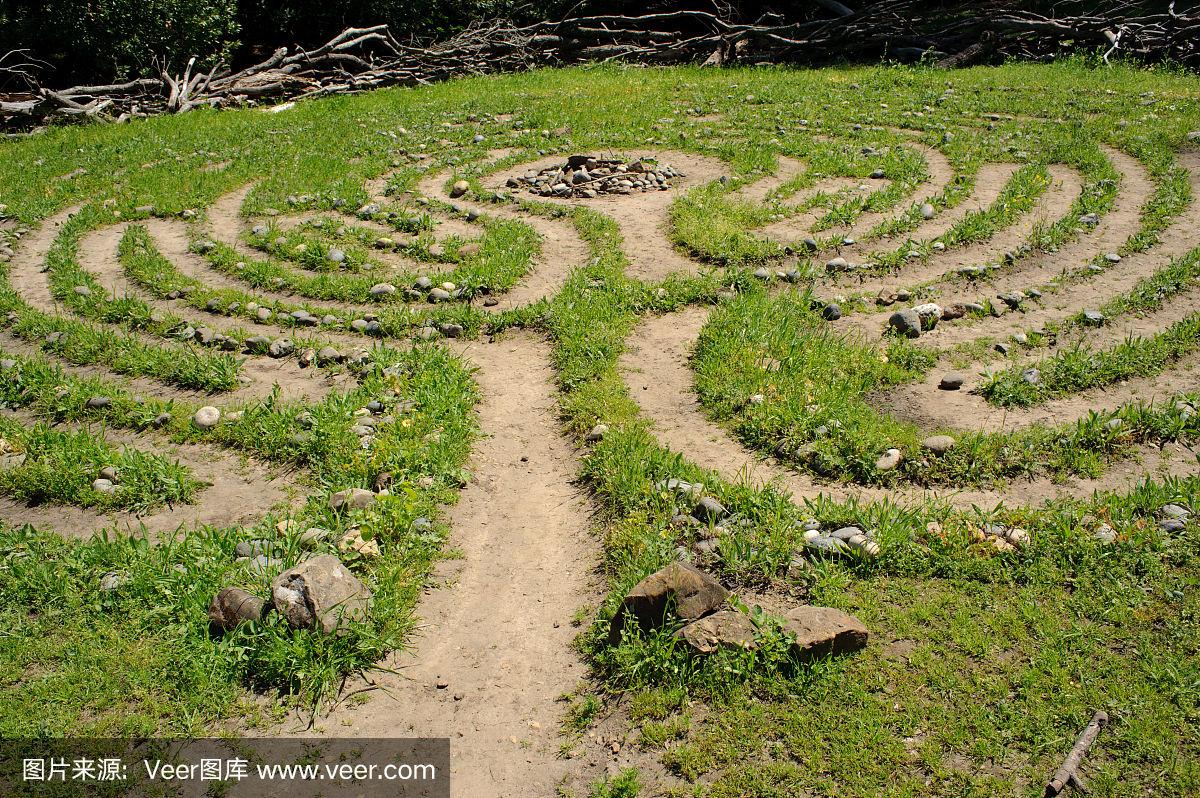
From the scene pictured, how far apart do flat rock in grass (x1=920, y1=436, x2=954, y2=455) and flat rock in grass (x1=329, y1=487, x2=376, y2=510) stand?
3651 millimetres

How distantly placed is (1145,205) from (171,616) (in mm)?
10741

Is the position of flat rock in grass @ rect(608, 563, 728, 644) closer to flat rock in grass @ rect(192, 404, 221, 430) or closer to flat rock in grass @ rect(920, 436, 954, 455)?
flat rock in grass @ rect(920, 436, 954, 455)

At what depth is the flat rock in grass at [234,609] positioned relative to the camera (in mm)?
4758

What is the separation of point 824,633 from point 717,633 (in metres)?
0.52

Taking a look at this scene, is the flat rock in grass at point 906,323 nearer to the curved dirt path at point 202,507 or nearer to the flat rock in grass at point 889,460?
the flat rock in grass at point 889,460

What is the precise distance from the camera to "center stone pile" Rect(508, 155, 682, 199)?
12.1m

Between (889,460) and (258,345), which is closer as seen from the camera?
(889,460)

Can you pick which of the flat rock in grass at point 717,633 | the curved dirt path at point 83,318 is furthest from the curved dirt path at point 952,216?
the flat rock in grass at point 717,633

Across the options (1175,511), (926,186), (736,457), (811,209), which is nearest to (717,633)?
(736,457)

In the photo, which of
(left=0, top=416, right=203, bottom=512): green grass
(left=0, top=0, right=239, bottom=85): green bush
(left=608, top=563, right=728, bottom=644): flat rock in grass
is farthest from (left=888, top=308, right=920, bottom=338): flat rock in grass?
(left=0, top=0, right=239, bottom=85): green bush

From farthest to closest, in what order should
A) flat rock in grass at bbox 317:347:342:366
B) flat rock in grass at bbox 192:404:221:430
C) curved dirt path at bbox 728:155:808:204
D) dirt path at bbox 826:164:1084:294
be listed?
curved dirt path at bbox 728:155:808:204, dirt path at bbox 826:164:1084:294, flat rock in grass at bbox 317:347:342:366, flat rock in grass at bbox 192:404:221:430

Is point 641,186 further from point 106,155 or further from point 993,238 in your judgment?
point 106,155

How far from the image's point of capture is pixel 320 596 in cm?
473

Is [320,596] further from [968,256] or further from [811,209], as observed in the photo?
[811,209]
